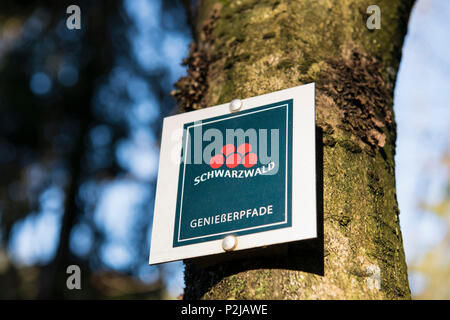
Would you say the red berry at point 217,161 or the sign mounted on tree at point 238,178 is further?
the red berry at point 217,161

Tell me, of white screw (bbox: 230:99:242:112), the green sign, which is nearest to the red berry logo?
the green sign

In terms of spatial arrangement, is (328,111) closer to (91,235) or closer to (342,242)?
(342,242)

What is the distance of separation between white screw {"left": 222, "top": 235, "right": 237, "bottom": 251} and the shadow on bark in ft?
0.10

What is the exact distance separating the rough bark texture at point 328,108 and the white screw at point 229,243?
0.08m

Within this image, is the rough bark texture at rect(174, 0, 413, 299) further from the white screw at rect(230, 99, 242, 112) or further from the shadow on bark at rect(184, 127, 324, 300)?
the white screw at rect(230, 99, 242, 112)

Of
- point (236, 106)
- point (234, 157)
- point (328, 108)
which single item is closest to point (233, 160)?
point (234, 157)

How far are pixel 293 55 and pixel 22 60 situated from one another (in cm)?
581

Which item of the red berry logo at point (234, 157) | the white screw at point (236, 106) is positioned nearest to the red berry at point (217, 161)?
the red berry logo at point (234, 157)

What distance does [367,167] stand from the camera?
1392mm

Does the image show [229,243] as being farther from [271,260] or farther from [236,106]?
[236,106]

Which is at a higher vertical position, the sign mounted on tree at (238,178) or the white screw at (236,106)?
the white screw at (236,106)

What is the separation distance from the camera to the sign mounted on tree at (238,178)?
114 cm

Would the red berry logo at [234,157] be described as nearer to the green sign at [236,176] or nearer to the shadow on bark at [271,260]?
the green sign at [236,176]

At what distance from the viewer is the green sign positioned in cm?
116
